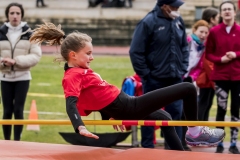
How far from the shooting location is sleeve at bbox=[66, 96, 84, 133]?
6.43 metres

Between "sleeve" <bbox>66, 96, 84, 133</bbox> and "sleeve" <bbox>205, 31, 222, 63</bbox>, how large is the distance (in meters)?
3.17

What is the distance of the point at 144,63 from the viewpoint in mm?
8742

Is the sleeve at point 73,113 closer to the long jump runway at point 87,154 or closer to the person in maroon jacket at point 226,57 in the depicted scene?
the long jump runway at point 87,154

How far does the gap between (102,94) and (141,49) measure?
6.39ft

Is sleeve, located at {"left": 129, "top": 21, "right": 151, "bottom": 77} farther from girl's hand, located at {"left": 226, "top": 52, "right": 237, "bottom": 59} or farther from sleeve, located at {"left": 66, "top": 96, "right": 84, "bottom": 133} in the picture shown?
sleeve, located at {"left": 66, "top": 96, "right": 84, "bottom": 133}

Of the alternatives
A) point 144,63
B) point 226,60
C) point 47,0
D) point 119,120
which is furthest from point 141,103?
point 47,0

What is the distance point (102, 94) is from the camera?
6.89m

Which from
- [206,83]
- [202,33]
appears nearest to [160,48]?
[202,33]

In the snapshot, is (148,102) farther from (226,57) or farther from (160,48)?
(226,57)

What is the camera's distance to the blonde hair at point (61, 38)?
6.88 meters

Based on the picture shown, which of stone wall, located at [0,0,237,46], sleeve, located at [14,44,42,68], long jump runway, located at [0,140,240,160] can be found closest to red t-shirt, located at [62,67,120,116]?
long jump runway, located at [0,140,240,160]

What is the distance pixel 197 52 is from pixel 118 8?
26525mm

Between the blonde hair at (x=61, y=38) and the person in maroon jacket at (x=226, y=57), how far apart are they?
2705mm

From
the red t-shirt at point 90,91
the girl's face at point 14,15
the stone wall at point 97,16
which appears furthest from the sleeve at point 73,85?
the stone wall at point 97,16
